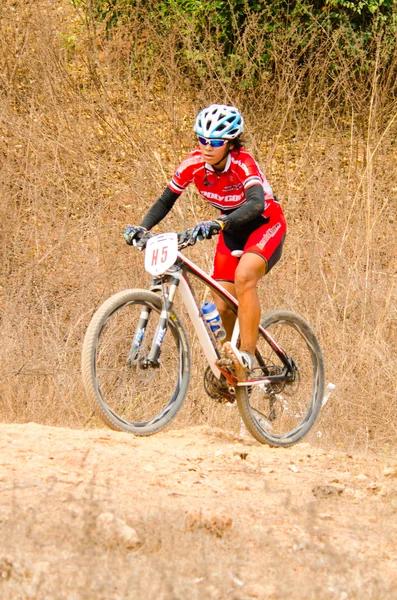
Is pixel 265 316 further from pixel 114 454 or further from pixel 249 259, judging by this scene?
pixel 114 454

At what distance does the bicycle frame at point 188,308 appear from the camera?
5348 millimetres

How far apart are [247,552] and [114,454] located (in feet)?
4.09

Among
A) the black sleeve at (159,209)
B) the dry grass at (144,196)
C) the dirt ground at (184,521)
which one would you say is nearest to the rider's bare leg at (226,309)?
the black sleeve at (159,209)

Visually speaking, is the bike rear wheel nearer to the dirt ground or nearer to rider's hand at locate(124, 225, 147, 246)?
the dirt ground

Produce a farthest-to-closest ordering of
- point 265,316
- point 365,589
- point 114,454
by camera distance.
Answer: point 265,316 → point 114,454 → point 365,589

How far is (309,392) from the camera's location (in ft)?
22.5

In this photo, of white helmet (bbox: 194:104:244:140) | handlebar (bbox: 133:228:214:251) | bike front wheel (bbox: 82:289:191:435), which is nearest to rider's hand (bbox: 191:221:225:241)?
handlebar (bbox: 133:228:214:251)

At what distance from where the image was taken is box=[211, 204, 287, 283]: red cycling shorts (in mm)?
5977

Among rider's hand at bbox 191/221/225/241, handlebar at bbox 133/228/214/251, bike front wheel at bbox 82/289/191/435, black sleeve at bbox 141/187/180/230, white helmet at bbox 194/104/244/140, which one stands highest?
white helmet at bbox 194/104/244/140

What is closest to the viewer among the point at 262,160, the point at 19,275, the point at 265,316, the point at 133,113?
the point at 265,316

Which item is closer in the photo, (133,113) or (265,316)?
(265,316)

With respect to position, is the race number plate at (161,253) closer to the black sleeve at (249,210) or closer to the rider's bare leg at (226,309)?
the black sleeve at (249,210)

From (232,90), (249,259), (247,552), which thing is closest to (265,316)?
(249,259)

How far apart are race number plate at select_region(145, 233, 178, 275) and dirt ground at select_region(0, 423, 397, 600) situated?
97 centimetres
